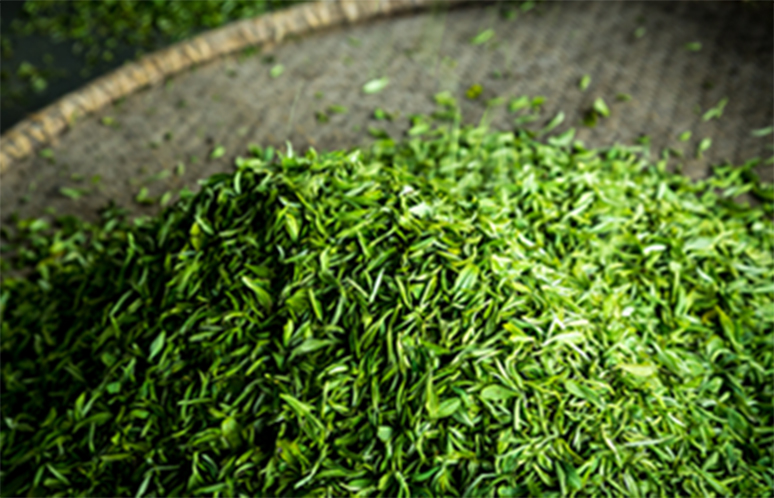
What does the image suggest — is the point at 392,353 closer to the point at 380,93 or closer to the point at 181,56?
the point at 380,93

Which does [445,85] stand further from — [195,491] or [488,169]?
[195,491]

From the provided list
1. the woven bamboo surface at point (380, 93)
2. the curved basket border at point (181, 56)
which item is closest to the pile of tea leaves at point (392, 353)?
the woven bamboo surface at point (380, 93)

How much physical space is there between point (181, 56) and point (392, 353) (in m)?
1.26

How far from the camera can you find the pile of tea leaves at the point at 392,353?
1.09 metres

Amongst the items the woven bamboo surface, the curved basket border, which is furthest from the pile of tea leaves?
the curved basket border

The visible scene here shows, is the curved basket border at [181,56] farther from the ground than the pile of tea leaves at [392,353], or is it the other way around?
the curved basket border at [181,56]

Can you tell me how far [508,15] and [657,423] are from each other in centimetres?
138

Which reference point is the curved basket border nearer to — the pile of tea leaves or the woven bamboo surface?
the woven bamboo surface

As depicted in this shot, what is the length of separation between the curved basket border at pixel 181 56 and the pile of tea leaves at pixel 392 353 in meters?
0.61

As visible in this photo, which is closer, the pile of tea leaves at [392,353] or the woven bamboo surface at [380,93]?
the pile of tea leaves at [392,353]

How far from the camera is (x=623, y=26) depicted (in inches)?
82.3

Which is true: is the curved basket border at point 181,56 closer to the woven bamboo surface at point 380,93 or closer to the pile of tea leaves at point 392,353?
the woven bamboo surface at point 380,93

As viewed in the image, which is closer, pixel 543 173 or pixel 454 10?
pixel 543 173

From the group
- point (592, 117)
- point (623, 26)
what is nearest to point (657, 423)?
point (592, 117)
